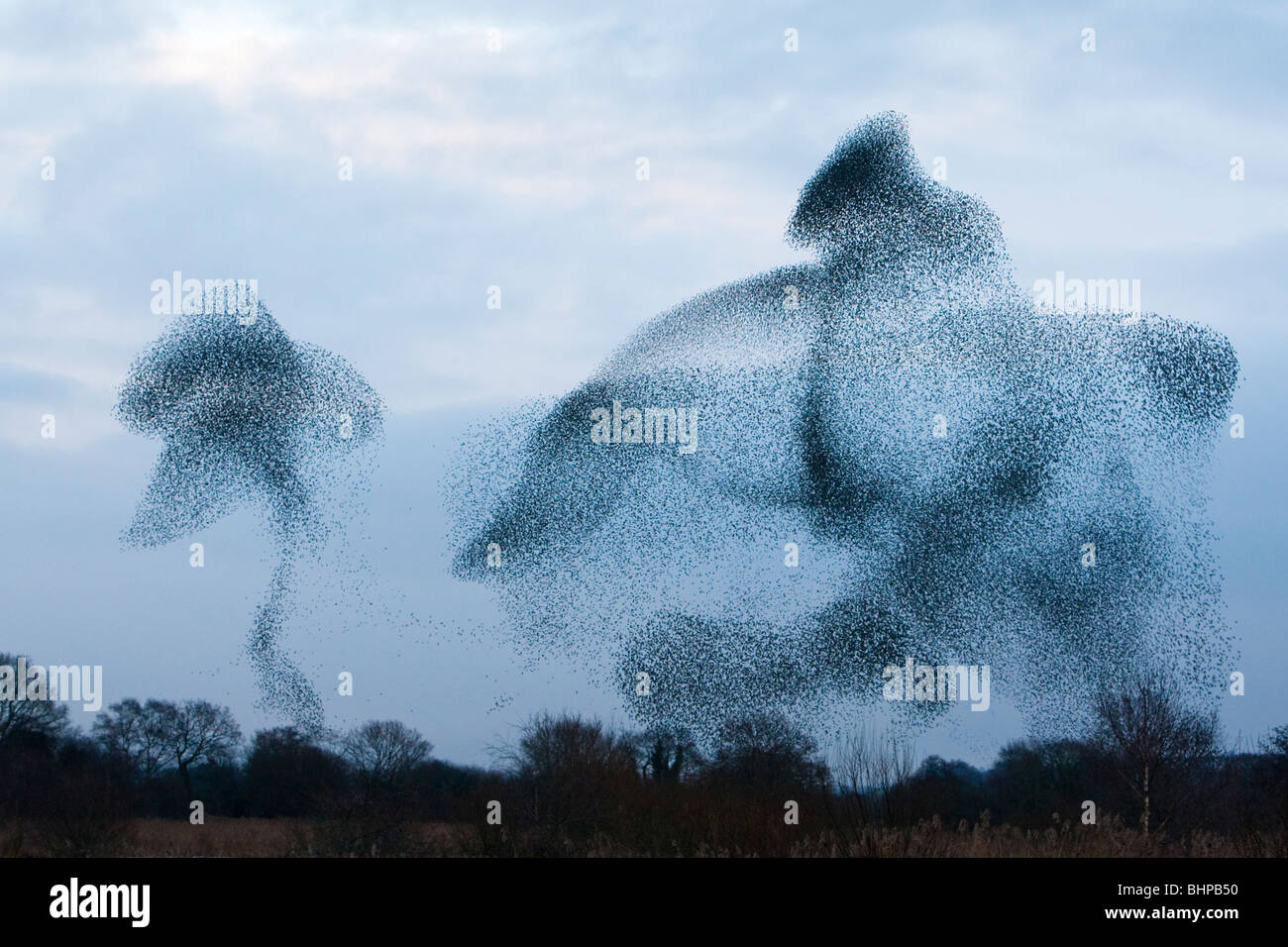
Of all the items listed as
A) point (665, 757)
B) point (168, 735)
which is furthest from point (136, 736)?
point (665, 757)

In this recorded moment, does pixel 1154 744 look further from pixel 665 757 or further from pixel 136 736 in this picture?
pixel 136 736

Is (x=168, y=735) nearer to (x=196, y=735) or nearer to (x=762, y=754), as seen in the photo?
(x=196, y=735)

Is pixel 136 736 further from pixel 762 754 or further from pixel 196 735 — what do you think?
pixel 762 754

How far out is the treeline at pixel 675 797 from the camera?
56.8 ft

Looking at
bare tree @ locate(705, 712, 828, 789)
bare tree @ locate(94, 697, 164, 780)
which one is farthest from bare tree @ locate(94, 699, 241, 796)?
bare tree @ locate(705, 712, 828, 789)

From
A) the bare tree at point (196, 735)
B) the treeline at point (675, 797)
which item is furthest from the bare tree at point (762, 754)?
the bare tree at point (196, 735)

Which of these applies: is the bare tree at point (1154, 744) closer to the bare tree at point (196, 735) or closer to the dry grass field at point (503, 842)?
the dry grass field at point (503, 842)

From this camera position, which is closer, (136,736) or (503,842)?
(503,842)

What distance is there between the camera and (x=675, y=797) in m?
24.7

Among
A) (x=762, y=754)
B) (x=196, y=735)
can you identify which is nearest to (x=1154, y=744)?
(x=762, y=754)

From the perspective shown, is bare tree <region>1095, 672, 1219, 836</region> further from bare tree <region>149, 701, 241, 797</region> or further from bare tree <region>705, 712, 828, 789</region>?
bare tree <region>149, 701, 241, 797</region>

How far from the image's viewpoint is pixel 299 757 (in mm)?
27719

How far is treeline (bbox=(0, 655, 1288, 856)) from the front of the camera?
17312 mm

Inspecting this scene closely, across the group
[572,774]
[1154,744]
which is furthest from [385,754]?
[1154,744]
